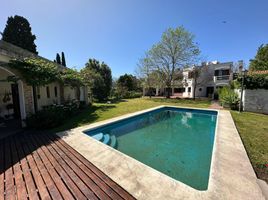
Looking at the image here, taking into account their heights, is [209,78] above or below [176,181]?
above

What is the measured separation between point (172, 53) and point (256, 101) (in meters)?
13.3

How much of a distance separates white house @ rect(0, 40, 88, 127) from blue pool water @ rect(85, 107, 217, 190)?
151 inches

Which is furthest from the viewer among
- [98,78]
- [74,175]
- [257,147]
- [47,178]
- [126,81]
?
[126,81]

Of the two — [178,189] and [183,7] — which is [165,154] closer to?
[178,189]

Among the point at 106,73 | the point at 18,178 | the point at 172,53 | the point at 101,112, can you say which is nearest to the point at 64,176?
the point at 18,178

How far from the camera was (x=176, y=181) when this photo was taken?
2631 mm

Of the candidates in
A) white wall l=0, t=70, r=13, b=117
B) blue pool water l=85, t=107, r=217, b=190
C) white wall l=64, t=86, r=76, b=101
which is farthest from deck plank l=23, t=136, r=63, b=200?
white wall l=64, t=86, r=76, b=101

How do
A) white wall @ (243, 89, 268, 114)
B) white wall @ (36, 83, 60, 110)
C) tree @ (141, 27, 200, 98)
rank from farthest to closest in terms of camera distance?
tree @ (141, 27, 200, 98) < white wall @ (243, 89, 268, 114) < white wall @ (36, 83, 60, 110)

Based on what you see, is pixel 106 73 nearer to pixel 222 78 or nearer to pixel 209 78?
pixel 209 78

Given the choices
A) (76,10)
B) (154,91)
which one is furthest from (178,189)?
(154,91)

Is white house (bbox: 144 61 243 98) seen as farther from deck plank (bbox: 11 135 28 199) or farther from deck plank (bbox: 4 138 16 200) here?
deck plank (bbox: 4 138 16 200)

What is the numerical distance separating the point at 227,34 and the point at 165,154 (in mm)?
15447

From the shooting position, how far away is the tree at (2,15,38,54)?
2231 centimetres

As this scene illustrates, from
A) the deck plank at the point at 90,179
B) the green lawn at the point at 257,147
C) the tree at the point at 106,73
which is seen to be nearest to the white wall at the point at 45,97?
the deck plank at the point at 90,179
